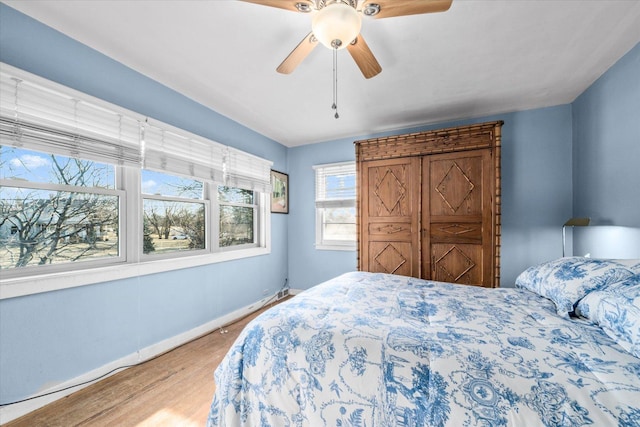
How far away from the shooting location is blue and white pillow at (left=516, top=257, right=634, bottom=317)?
1.27 meters

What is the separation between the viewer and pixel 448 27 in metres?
1.70

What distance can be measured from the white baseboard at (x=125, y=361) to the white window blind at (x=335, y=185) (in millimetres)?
1863

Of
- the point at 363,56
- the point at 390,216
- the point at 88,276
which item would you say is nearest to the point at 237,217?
the point at 88,276

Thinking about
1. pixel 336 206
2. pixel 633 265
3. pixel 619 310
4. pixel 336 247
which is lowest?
pixel 336 247

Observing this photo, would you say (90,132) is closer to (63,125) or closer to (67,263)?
(63,125)

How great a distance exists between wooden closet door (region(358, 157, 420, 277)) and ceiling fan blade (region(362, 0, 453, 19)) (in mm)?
1884

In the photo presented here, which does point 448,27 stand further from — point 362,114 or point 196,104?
point 196,104

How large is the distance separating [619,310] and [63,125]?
3219mm

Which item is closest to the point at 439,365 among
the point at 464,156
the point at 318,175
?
the point at 464,156

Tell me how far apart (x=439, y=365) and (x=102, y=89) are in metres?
2.77

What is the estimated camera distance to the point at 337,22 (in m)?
1.22

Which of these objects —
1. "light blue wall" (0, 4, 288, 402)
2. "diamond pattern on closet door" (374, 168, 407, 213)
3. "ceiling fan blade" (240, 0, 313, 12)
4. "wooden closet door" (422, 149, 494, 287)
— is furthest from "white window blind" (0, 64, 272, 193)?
"wooden closet door" (422, 149, 494, 287)

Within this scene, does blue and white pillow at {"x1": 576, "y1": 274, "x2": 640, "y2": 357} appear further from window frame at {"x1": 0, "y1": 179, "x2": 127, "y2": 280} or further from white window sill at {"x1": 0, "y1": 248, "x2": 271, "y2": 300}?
window frame at {"x1": 0, "y1": 179, "x2": 127, "y2": 280}

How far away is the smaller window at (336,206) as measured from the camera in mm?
3811
